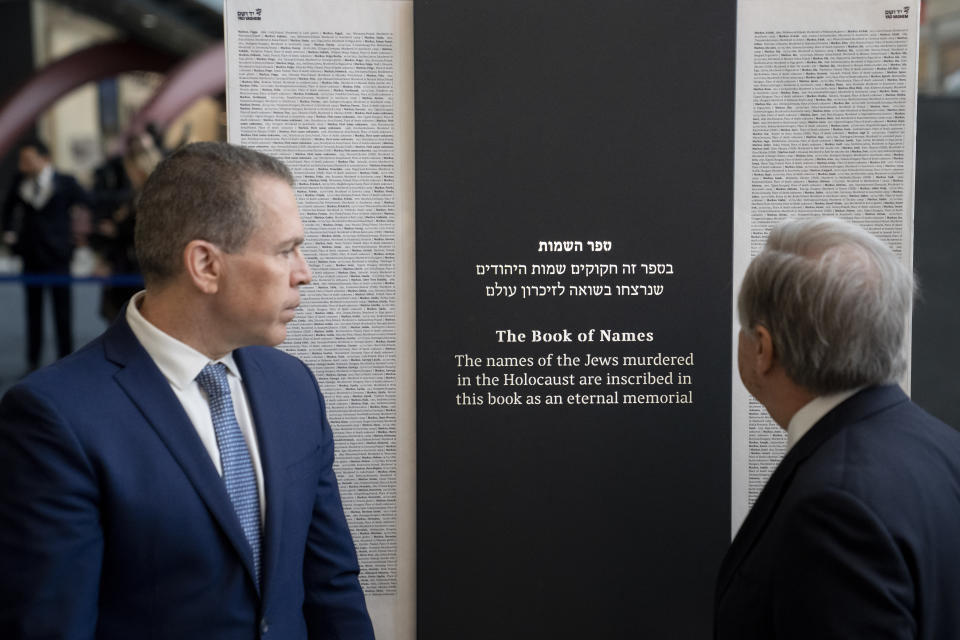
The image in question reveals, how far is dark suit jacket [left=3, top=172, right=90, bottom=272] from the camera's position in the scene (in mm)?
7664

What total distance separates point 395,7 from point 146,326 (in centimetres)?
100

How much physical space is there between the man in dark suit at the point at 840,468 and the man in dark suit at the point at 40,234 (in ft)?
23.8

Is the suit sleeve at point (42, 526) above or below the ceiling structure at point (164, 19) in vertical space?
below

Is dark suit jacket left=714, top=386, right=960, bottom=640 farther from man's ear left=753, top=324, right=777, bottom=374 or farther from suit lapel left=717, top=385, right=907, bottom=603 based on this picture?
man's ear left=753, top=324, right=777, bottom=374

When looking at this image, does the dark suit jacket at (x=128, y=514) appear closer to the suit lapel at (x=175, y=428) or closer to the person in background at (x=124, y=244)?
the suit lapel at (x=175, y=428)

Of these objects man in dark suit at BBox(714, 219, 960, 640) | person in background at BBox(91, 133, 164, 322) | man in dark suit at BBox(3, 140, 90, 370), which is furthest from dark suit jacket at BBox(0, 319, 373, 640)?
man in dark suit at BBox(3, 140, 90, 370)

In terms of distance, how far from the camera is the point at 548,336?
7.13 ft

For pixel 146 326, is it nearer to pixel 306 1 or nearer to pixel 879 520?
pixel 306 1

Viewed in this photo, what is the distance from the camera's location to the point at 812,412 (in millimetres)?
1414

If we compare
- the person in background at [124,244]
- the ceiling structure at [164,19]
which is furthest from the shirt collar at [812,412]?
the ceiling structure at [164,19]

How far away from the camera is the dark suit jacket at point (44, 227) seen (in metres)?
7.66

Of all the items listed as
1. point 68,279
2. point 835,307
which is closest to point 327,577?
point 835,307

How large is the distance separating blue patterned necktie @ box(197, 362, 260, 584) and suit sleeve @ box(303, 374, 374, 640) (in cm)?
23

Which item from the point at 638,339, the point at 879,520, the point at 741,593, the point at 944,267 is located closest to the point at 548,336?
the point at 638,339
